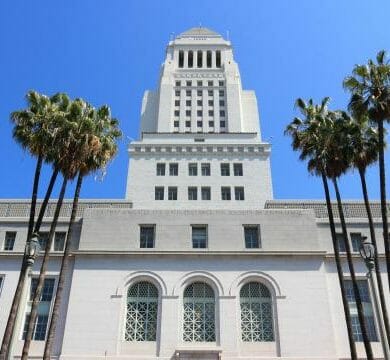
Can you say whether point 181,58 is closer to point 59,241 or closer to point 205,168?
point 205,168

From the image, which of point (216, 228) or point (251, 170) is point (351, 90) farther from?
point (251, 170)

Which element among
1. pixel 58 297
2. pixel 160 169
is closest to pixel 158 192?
pixel 160 169

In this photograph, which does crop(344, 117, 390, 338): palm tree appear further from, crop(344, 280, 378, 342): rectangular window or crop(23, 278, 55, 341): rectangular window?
crop(23, 278, 55, 341): rectangular window

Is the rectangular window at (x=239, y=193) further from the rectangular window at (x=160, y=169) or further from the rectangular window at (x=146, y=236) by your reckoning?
the rectangular window at (x=146, y=236)

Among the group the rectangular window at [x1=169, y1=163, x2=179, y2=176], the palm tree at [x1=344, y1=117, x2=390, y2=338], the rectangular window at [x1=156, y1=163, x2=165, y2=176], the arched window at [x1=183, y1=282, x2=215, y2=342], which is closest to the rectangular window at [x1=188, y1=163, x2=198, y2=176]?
the rectangular window at [x1=169, y1=163, x2=179, y2=176]

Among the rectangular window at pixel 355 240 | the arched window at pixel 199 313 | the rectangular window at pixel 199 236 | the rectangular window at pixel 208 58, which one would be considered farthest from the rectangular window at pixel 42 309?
the rectangular window at pixel 208 58

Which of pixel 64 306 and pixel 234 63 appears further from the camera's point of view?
pixel 234 63

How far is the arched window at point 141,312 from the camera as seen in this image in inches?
1240

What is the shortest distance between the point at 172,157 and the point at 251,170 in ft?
26.6

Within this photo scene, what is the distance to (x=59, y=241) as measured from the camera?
35375 mm

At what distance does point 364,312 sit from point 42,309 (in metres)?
21.0

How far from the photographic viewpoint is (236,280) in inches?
1293

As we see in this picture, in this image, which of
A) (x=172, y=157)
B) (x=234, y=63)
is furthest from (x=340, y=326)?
(x=234, y=63)

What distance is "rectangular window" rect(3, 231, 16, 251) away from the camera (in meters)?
35.2
